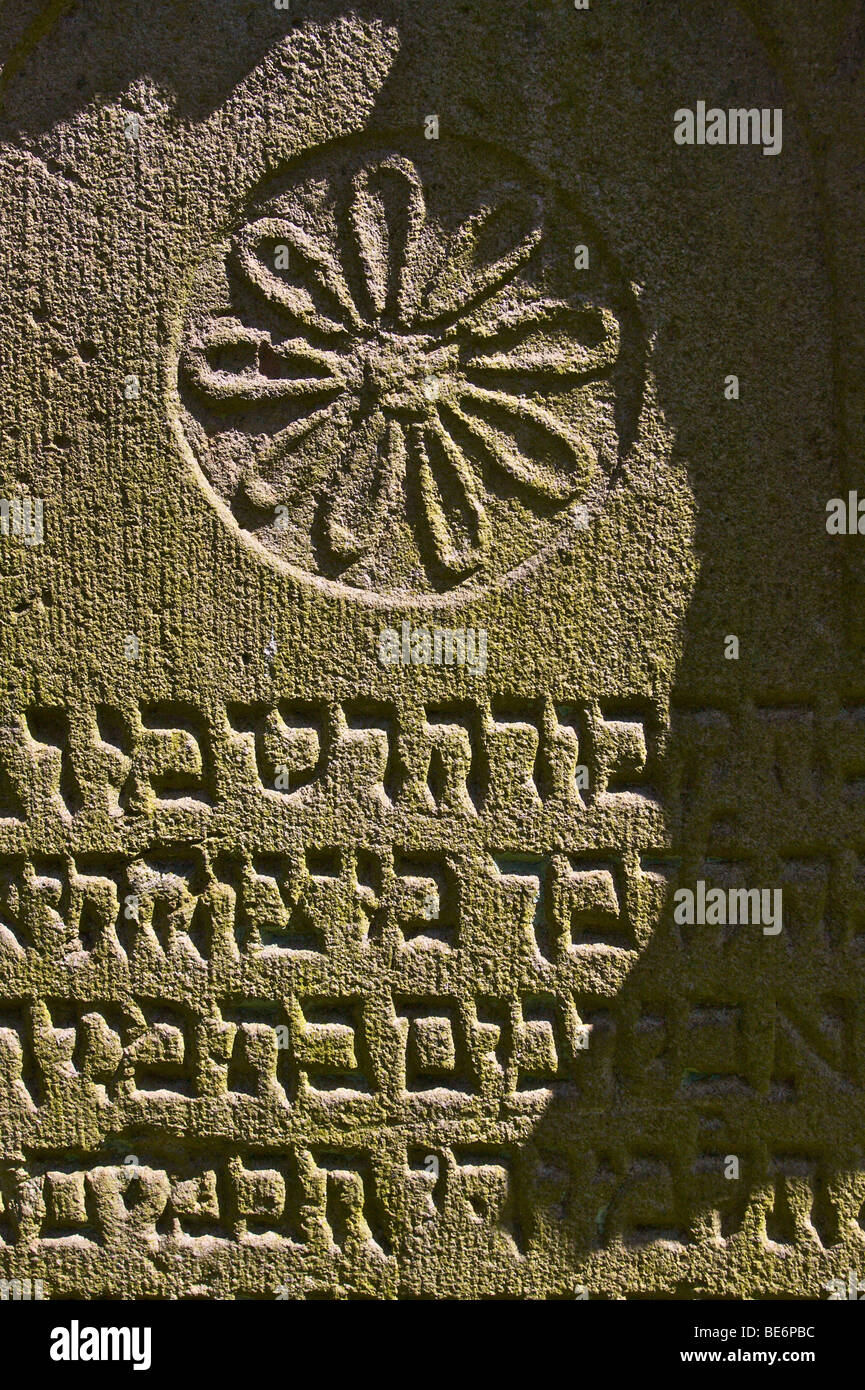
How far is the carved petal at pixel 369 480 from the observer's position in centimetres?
202

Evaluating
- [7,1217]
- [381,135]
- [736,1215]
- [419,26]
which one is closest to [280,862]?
[7,1217]

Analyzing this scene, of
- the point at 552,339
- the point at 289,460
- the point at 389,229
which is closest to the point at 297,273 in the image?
the point at 389,229

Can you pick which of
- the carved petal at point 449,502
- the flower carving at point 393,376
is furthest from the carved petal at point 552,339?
the carved petal at point 449,502

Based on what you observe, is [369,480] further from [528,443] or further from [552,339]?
[552,339]

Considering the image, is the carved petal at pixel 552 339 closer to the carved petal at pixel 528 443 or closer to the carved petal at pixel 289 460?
the carved petal at pixel 528 443

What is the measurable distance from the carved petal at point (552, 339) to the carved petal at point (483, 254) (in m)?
0.07

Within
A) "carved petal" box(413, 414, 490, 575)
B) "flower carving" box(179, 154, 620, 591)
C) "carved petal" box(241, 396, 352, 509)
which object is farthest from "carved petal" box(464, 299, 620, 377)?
"carved petal" box(241, 396, 352, 509)

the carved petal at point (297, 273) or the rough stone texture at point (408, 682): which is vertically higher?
the carved petal at point (297, 273)

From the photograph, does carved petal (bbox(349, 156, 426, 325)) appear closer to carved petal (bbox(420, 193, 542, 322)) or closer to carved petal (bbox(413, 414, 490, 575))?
carved petal (bbox(420, 193, 542, 322))

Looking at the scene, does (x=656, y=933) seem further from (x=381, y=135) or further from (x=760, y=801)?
(x=381, y=135)

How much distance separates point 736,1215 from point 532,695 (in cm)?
101

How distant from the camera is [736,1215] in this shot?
1.99 m

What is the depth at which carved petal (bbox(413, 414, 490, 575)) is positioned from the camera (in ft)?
6.59

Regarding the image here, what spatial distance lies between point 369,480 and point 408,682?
0.38 m
